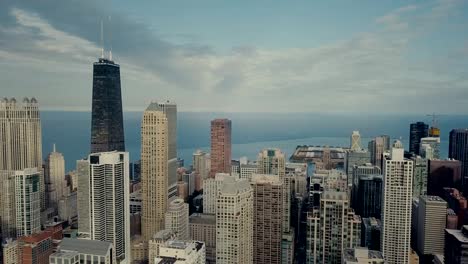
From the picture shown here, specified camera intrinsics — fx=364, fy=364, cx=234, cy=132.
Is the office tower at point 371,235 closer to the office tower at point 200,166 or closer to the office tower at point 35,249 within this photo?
the office tower at point 35,249

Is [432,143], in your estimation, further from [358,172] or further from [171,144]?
[171,144]

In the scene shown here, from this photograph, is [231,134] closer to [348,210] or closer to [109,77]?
[109,77]

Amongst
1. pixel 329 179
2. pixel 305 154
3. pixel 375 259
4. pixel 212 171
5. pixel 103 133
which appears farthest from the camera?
pixel 305 154

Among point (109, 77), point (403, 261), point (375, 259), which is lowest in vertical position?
point (403, 261)

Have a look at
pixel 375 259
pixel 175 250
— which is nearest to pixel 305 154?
pixel 375 259

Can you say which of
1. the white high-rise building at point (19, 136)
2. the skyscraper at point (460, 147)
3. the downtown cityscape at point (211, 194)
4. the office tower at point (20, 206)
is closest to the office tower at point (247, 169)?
the downtown cityscape at point (211, 194)

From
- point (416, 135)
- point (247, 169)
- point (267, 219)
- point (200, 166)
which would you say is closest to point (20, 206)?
point (267, 219)

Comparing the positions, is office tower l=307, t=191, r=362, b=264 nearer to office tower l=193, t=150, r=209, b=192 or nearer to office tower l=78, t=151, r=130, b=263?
office tower l=78, t=151, r=130, b=263
